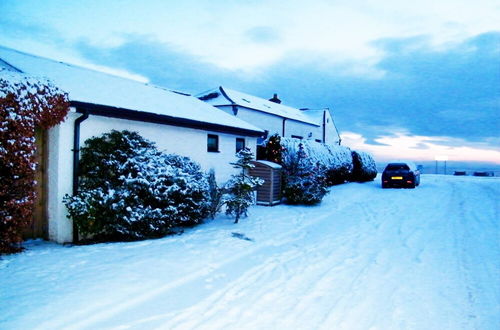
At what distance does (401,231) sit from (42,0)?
13012mm

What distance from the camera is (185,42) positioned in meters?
21.1

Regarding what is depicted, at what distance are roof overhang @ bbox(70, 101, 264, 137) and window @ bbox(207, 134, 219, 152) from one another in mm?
304

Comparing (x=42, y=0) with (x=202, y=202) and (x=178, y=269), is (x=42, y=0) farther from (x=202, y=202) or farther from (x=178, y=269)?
(x=178, y=269)

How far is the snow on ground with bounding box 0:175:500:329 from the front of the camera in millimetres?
3768

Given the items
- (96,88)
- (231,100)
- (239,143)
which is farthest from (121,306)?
(231,100)

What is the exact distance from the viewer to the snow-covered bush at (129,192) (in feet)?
22.9

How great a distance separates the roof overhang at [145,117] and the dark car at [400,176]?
10.9 m

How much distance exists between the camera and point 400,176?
19.0 meters

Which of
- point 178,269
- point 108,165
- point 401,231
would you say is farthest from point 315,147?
point 178,269

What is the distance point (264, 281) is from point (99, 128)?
566 centimetres

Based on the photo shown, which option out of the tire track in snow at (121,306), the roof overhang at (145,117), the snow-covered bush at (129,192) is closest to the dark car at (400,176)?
the roof overhang at (145,117)

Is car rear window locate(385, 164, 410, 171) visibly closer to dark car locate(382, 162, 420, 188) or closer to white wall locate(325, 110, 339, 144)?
dark car locate(382, 162, 420, 188)

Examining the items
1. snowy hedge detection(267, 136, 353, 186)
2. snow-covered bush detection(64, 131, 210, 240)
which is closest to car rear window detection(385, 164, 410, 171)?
snowy hedge detection(267, 136, 353, 186)

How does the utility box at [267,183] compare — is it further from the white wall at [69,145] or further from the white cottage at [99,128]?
the white wall at [69,145]
